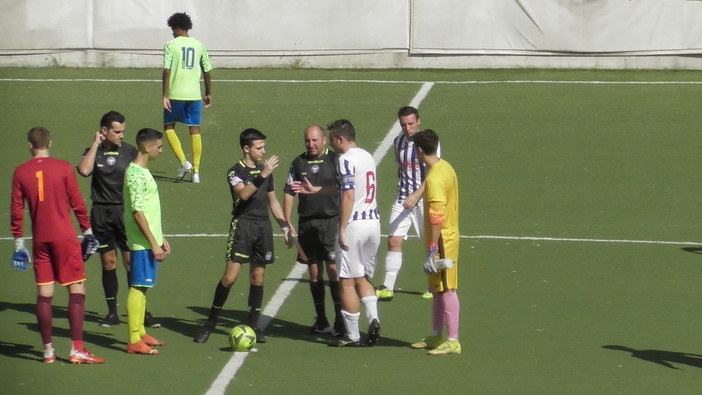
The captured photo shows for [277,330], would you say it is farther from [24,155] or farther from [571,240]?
[24,155]

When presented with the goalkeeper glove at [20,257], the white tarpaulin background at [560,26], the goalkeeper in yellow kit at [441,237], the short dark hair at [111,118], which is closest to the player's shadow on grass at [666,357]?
the goalkeeper in yellow kit at [441,237]

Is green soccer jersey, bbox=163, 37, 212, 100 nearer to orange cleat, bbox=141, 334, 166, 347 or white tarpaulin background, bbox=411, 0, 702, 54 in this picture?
orange cleat, bbox=141, 334, 166, 347

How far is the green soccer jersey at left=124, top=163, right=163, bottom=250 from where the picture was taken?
40.6 feet

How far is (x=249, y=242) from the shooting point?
13.0m

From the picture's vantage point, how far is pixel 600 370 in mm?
12195

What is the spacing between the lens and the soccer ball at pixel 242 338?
12.7 meters

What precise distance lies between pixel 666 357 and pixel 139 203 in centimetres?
523

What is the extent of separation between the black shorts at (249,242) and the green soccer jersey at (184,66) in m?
7.70

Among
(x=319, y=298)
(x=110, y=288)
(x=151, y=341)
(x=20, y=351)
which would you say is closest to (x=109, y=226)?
(x=110, y=288)

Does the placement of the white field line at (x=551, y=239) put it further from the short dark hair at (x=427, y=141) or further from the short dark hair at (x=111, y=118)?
Answer: the short dark hair at (x=427, y=141)

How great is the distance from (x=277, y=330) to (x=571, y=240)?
5500 mm

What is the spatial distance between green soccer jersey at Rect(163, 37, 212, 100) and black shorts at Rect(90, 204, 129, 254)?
6.72m

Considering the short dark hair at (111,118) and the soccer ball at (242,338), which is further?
the short dark hair at (111,118)

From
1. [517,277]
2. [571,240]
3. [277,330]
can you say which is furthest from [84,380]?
[571,240]
